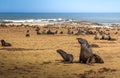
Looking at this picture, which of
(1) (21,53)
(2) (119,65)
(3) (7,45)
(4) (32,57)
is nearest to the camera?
(2) (119,65)

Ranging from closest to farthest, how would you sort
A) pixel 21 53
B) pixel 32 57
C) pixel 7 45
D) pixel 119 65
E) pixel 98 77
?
pixel 98 77, pixel 119 65, pixel 32 57, pixel 21 53, pixel 7 45

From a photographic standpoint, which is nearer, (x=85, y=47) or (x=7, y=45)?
(x=85, y=47)

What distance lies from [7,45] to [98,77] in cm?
1162

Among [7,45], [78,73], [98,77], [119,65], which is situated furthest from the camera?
[7,45]

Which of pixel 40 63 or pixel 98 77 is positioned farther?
pixel 40 63

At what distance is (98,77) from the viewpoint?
1266cm

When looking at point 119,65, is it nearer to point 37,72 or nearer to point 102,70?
point 102,70

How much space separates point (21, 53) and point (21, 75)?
6649 mm

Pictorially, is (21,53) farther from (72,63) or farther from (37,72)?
(37,72)

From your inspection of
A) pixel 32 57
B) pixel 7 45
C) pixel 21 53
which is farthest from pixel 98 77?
pixel 7 45

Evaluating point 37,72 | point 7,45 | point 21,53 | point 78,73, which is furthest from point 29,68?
point 7,45

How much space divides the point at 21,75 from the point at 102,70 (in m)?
3.21

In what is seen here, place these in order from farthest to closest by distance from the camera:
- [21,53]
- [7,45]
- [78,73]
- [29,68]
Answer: [7,45]
[21,53]
[29,68]
[78,73]

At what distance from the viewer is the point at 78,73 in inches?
531
